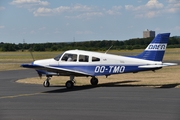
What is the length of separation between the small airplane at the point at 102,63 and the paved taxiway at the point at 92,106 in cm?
213

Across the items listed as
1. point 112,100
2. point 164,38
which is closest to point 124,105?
point 112,100

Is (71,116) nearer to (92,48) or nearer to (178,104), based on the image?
(178,104)

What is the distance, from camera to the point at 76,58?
59.4 feet

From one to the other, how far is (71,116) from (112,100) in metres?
3.29

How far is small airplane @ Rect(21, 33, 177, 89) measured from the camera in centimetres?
1714

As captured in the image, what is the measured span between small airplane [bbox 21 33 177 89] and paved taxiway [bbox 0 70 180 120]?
2.13 meters

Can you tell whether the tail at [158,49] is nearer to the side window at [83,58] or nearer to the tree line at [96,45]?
the side window at [83,58]

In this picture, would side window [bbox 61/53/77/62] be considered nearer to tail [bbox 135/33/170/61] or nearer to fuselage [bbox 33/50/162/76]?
fuselage [bbox 33/50/162/76]

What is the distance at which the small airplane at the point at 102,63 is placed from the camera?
17141 mm

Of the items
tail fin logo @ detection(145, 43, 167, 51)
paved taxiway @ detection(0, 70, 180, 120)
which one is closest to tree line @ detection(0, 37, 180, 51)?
tail fin logo @ detection(145, 43, 167, 51)

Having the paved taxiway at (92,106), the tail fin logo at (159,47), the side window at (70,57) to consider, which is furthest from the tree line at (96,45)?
the paved taxiway at (92,106)

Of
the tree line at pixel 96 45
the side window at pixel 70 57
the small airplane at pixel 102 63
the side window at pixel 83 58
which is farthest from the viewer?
the tree line at pixel 96 45

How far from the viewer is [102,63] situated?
1759cm

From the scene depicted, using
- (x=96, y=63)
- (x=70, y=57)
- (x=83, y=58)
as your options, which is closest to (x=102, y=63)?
(x=96, y=63)
